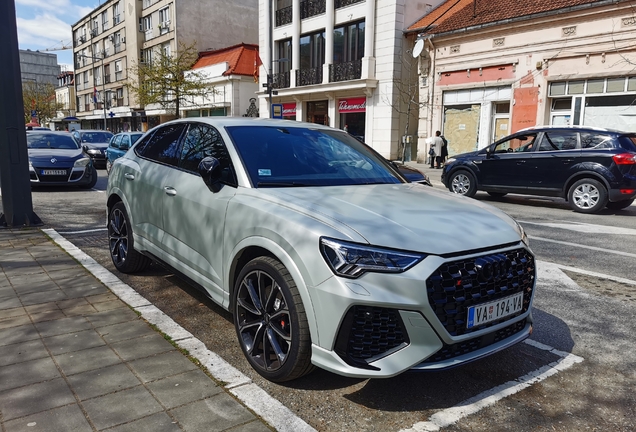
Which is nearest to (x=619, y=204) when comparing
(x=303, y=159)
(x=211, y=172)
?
(x=303, y=159)

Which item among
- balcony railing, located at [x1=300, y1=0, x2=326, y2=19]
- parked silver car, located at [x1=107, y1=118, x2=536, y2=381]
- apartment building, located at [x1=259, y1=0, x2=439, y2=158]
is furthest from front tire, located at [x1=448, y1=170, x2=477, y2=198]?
balcony railing, located at [x1=300, y1=0, x2=326, y2=19]

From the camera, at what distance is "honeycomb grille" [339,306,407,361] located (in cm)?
265

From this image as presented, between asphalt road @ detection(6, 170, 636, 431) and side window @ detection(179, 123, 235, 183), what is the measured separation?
130 centimetres

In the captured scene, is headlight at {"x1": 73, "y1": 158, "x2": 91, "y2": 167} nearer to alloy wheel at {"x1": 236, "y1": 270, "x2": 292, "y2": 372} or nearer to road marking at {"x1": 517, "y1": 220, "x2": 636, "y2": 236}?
road marking at {"x1": 517, "y1": 220, "x2": 636, "y2": 236}

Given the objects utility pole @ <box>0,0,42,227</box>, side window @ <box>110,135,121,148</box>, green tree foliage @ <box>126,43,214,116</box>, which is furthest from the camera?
green tree foliage @ <box>126,43,214,116</box>

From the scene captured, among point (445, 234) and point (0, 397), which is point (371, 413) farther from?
point (0, 397)

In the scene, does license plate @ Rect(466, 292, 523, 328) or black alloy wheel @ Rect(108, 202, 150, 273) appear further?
black alloy wheel @ Rect(108, 202, 150, 273)

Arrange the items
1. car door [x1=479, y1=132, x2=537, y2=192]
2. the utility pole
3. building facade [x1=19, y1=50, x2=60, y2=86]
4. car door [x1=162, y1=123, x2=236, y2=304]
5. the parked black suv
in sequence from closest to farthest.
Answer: car door [x1=162, y1=123, x2=236, y2=304]
the utility pole
the parked black suv
car door [x1=479, y1=132, x2=537, y2=192]
building facade [x1=19, y1=50, x2=60, y2=86]

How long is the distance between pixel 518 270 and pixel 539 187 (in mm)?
9544

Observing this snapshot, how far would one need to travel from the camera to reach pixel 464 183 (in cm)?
1343

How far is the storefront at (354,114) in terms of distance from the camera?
2767cm

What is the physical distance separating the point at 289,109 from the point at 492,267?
31126mm

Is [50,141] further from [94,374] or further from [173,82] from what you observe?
[173,82]

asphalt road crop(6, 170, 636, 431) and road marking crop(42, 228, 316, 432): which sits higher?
road marking crop(42, 228, 316, 432)
